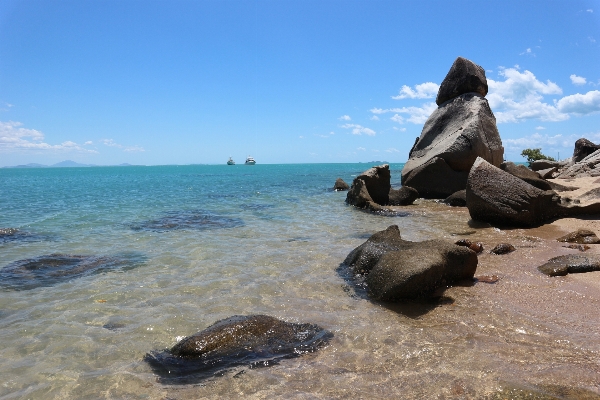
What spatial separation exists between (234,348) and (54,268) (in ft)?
17.6

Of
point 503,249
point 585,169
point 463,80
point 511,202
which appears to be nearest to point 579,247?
point 503,249

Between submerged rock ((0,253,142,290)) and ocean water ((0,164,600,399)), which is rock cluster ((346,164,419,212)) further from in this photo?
submerged rock ((0,253,142,290))

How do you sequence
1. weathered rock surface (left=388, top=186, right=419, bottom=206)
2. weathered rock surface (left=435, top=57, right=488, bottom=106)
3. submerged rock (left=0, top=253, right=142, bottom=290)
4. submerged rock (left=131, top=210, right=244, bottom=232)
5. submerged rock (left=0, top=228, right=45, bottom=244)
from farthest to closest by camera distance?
1. weathered rock surface (left=435, top=57, right=488, bottom=106)
2. weathered rock surface (left=388, top=186, right=419, bottom=206)
3. submerged rock (left=131, top=210, right=244, bottom=232)
4. submerged rock (left=0, top=228, right=45, bottom=244)
5. submerged rock (left=0, top=253, right=142, bottom=290)

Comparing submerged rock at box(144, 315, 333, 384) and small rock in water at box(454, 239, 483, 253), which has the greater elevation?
small rock in water at box(454, 239, 483, 253)

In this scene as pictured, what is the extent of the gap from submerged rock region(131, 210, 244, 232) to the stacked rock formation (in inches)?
355

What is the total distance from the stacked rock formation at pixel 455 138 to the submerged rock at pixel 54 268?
13.3 metres

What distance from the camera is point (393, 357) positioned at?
13.4 feet

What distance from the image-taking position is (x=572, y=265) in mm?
6367

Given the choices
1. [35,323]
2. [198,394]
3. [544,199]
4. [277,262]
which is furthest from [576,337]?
[544,199]

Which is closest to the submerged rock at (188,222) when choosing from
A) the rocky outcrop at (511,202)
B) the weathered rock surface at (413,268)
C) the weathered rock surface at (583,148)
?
the weathered rock surface at (413,268)

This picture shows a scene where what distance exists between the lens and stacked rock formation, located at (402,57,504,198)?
1681 cm

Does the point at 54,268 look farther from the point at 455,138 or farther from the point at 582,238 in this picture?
the point at 455,138

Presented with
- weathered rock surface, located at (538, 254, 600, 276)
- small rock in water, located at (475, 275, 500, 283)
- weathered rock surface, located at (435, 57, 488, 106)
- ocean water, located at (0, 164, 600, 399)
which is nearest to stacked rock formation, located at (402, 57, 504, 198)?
weathered rock surface, located at (435, 57, 488, 106)

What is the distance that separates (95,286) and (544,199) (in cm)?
1076
